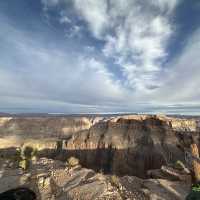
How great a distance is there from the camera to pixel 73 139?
50.9 m

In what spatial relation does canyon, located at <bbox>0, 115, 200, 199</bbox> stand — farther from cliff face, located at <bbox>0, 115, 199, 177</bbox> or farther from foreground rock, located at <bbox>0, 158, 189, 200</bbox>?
foreground rock, located at <bbox>0, 158, 189, 200</bbox>

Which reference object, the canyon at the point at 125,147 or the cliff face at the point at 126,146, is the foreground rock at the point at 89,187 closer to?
the canyon at the point at 125,147

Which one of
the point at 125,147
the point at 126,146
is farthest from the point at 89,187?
the point at 126,146

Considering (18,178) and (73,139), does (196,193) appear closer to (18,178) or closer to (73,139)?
(18,178)

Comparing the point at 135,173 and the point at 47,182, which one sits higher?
the point at 47,182

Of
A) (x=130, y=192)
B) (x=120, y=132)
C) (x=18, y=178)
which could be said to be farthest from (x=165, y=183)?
(x=120, y=132)

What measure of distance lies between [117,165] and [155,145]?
9143mm

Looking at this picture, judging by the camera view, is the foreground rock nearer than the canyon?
Yes

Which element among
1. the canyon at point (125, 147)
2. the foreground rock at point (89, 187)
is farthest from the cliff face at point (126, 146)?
the foreground rock at point (89, 187)

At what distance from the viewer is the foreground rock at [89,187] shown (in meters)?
→ 10.2

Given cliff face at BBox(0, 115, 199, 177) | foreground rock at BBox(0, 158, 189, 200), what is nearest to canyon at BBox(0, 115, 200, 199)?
cliff face at BBox(0, 115, 199, 177)

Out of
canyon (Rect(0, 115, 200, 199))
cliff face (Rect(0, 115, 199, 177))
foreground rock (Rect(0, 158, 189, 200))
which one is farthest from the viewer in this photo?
cliff face (Rect(0, 115, 199, 177))

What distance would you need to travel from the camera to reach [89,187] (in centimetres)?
1106

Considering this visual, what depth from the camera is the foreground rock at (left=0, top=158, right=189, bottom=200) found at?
33.5 feet
